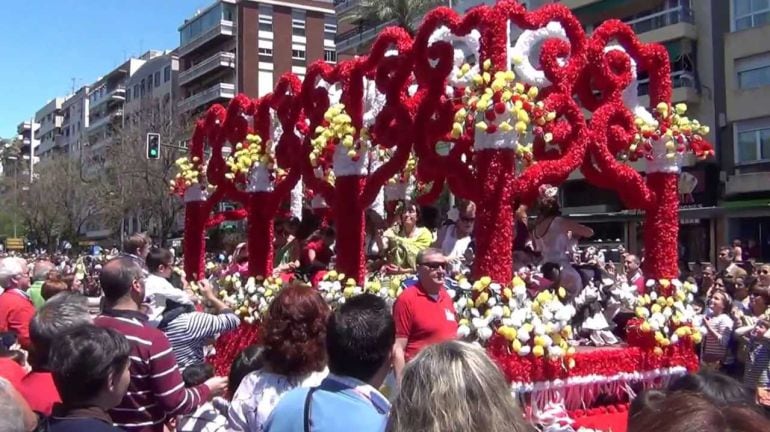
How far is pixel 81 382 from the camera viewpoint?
3.01m

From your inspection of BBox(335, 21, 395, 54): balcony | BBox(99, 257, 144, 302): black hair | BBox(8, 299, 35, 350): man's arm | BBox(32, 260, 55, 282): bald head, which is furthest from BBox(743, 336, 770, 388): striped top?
BBox(335, 21, 395, 54): balcony

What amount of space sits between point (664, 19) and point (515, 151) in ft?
79.4

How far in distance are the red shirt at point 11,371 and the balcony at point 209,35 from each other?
167ft

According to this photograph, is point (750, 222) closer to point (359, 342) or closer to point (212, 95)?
point (359, 342)

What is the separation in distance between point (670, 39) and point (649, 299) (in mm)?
23045

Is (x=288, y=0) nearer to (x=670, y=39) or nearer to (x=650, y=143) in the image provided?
(x=670, y=39)

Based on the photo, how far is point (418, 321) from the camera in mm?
5695

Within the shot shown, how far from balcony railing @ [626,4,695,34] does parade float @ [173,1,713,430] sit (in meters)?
21.9

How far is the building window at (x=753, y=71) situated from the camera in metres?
26.0

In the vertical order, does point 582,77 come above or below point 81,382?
above

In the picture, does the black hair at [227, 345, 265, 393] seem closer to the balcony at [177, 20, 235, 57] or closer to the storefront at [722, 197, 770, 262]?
Result: the storefront at [722, 197, 770, 262]

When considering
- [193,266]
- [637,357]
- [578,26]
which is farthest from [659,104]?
[193,266]

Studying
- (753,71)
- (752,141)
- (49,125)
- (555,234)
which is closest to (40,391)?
(555,234)

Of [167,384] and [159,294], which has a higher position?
[159,294]
